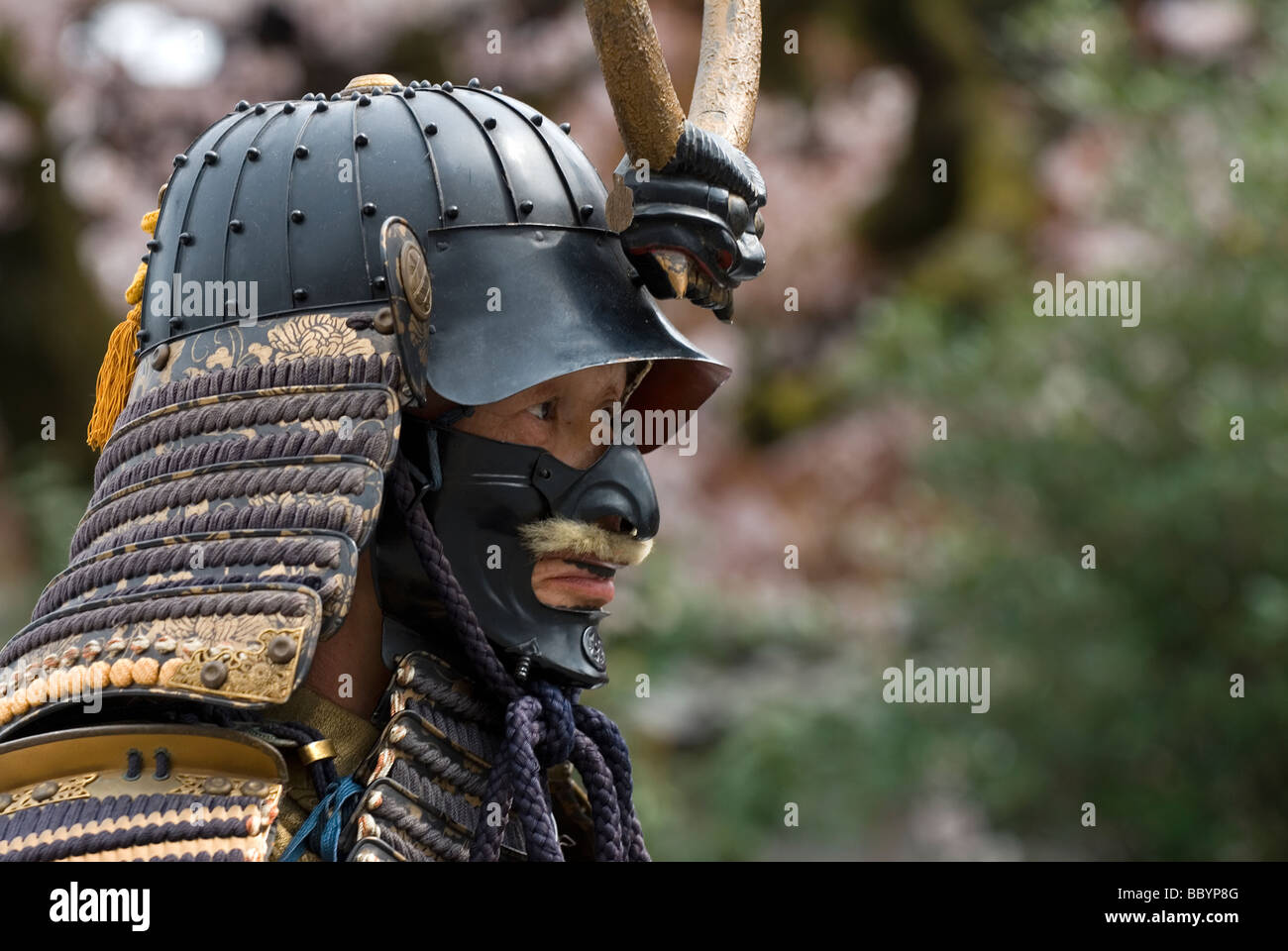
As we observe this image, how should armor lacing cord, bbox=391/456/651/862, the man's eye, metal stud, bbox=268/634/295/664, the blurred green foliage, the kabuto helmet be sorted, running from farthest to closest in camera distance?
the blurred green foliage → the man's eye → armor lacing cord, bbox=391/456/651/862 → the kabuto helmet → metal stud, bbox=268/634/295/664

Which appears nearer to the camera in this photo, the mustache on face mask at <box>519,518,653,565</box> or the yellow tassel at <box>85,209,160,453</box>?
the mustache on face mask at <box>519,518,653,565</box>

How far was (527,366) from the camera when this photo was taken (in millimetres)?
2494

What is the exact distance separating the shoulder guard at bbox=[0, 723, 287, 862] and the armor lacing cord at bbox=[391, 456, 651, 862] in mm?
315

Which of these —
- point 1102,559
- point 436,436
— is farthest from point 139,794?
point 1102,559

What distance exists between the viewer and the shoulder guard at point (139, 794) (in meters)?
2.26

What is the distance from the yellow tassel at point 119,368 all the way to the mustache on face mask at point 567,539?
69cm

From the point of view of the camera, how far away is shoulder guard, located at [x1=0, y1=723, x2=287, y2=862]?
2258 millimetres

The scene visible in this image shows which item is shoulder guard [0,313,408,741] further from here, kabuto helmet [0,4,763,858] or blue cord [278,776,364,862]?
blue cord [278,776,364,862]

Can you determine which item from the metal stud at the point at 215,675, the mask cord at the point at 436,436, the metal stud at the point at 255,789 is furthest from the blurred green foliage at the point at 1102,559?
the metal stud at the point at 215,675

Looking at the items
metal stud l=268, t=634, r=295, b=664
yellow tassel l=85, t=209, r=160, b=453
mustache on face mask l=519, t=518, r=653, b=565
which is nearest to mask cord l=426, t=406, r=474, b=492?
mustache on face mask l=519, t=518, r=653, b=565

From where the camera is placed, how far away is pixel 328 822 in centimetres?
241

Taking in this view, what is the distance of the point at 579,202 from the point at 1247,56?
287 inches

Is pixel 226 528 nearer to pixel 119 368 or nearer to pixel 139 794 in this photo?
pixel 139 794

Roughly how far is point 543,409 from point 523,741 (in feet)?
1.58
